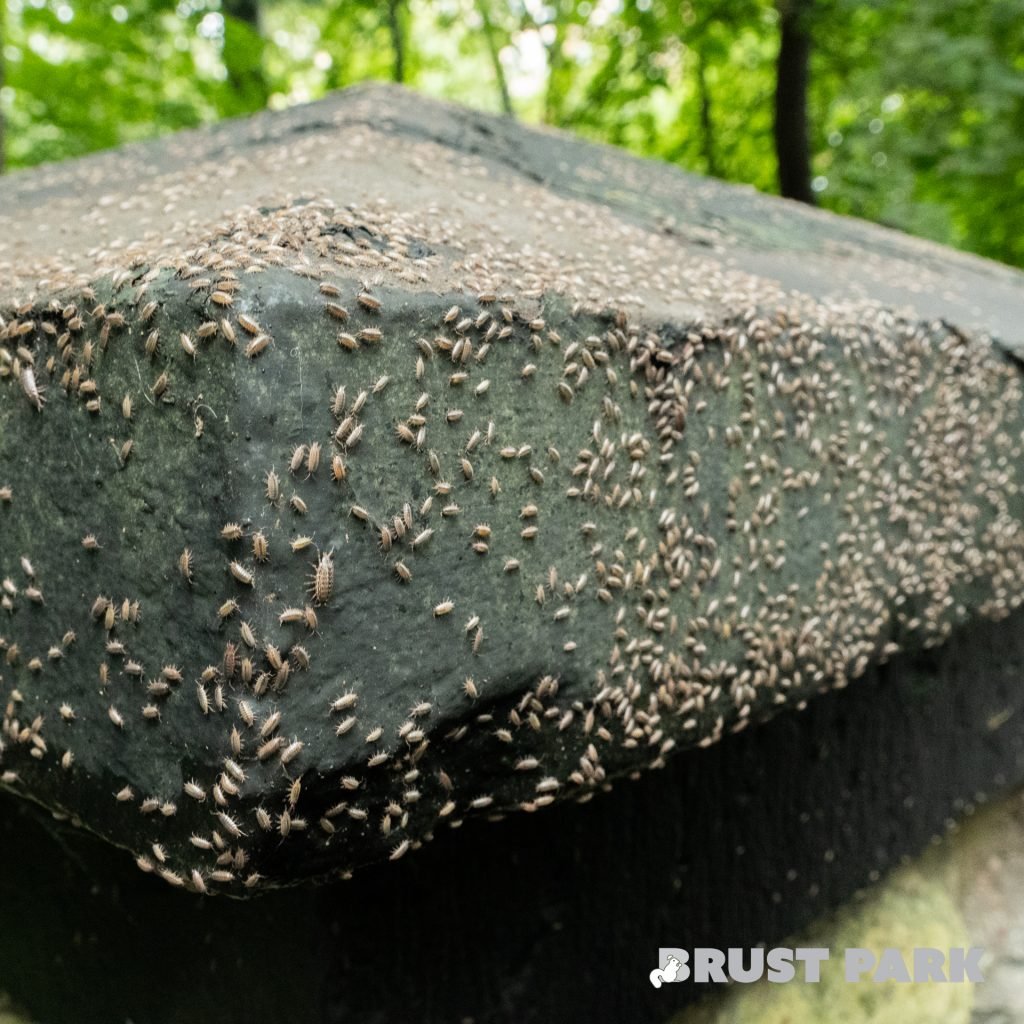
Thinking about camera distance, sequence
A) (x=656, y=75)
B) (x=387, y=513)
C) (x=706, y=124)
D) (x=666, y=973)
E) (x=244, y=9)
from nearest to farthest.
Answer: (x=387, y=513), (x=666, y=973), (x=656, y=75), (x=244, y=9), (x=706, y=124)

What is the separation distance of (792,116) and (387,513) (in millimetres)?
5201

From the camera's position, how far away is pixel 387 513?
2.91ft

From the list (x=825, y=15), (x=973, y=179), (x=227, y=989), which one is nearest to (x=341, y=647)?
(x=227, y=989)

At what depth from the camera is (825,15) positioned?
14.6 ft

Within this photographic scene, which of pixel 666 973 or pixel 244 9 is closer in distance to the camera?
pixel 666 973

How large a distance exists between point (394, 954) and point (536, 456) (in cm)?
→ 70

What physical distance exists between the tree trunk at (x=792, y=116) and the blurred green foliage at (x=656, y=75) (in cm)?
14

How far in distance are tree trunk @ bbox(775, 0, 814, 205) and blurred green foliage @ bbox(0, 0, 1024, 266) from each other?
0.47 ft

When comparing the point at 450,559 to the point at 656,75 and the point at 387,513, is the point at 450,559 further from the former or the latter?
the point at 656,75

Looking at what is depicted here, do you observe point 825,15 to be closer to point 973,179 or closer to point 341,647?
point 973,179

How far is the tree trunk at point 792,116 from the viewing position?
16.7ft

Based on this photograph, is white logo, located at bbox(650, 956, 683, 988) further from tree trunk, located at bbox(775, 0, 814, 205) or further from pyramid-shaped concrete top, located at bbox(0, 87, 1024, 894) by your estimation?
tree trunk, located at bbox(775, 0, 814, 205)

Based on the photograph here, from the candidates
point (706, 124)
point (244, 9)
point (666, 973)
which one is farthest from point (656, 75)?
point (666, 973)

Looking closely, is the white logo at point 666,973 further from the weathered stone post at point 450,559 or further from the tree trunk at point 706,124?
the tree trunk at point 706,124
